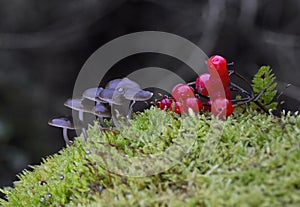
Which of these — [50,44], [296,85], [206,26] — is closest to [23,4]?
[50,44]

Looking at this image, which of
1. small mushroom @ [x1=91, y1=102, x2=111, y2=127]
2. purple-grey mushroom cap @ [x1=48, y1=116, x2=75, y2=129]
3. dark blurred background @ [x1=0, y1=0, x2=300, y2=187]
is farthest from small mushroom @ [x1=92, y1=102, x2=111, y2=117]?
dark blurred background @ [x1=0, y1=0, x2=300, y2=187]

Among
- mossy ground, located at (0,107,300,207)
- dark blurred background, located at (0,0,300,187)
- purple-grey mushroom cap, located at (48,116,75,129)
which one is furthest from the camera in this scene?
dark blurred background, located at (0,0,300,187)

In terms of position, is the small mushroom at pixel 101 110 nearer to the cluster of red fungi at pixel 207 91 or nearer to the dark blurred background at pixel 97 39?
the cluster of red fungi at pixel 207 91

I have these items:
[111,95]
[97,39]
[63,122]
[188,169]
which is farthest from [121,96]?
[97,39]

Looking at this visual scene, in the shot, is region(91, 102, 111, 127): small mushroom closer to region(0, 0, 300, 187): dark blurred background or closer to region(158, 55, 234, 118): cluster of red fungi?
region(158, 55, 234, 118): cluster of red fungi

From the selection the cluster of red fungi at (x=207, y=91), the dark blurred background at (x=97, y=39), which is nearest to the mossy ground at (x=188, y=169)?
the cluster of red fungi at (x=207, y=91)

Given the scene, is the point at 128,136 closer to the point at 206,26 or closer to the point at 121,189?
the point at 121,189
